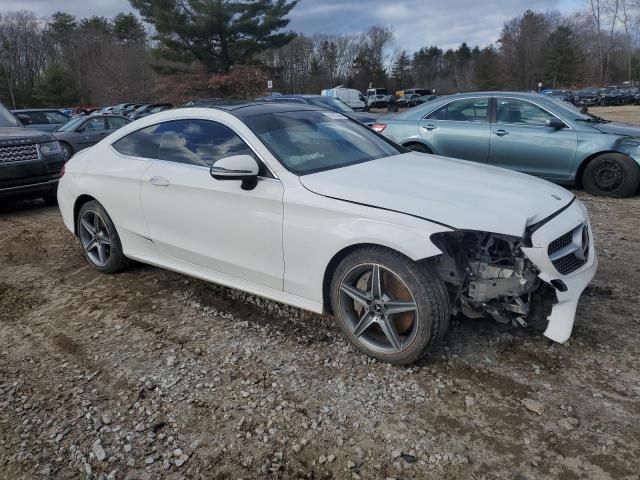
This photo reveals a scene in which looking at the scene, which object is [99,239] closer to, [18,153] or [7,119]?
[18,153]

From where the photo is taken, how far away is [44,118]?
15500mm

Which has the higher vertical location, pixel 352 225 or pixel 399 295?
pixel 352 225

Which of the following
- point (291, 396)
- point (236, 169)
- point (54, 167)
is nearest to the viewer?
point (291, 396)

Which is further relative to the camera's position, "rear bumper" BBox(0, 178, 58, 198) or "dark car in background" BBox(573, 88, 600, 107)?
"dark car in background" BBox(573, 88, 600, 107)

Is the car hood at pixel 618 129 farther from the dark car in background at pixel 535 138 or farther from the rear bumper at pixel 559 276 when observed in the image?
the rear bumper at pixel 559 276

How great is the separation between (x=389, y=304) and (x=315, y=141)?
4.65 ft

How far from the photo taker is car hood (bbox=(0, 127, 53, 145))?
715cm

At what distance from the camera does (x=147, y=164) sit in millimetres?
4078


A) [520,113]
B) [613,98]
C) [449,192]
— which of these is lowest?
[449,192]

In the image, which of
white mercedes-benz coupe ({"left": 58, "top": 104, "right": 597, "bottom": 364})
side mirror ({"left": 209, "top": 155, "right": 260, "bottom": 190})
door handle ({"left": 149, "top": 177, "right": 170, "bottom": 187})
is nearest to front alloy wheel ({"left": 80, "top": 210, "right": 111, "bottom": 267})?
white mercedes-benz coupe ({"left": 58, "top": 104, "right": 597, "bottom": 364})

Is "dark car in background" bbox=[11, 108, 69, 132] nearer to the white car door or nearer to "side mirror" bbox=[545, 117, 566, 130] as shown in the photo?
the white car door

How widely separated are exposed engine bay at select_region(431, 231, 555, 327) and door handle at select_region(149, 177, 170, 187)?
2.16m

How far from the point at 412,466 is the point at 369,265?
3.63 feet

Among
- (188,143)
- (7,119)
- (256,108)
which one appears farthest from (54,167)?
(256,108)
